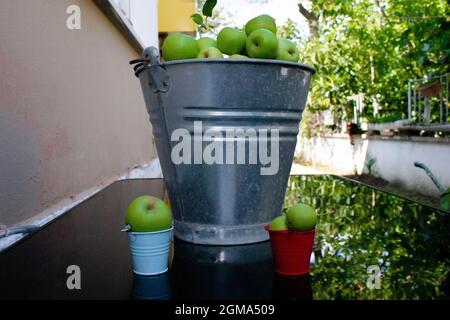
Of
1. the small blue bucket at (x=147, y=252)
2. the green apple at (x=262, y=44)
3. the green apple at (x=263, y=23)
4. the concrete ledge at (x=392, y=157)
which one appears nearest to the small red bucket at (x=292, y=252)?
the small blue bucket at (x=147, y=252)

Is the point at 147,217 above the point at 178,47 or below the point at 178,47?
below

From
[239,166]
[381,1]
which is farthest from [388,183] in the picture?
[239,166]

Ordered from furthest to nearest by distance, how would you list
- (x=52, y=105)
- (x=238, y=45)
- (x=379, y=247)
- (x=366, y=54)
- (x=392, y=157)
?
(x=366, y=54)
(x=392, y=157)
(x=52, y=105)
(x=238, y=45)
(x=379, y=247)

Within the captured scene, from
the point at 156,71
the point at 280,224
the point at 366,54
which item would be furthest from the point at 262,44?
the point at 366,54

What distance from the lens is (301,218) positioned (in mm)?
696

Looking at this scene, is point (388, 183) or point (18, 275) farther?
point (388, 183)

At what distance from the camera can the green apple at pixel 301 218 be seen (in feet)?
2.28

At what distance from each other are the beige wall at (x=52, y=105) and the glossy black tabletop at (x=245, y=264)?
0.73 ft

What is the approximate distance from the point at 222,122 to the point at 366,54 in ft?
26.5

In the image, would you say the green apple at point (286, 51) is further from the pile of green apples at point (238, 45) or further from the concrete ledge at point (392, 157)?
the concrete ledge at point (392, 157)

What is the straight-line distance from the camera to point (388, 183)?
7246 millimetres

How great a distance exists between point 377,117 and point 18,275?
8424 mm

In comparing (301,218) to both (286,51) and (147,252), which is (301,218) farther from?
(286,51)
